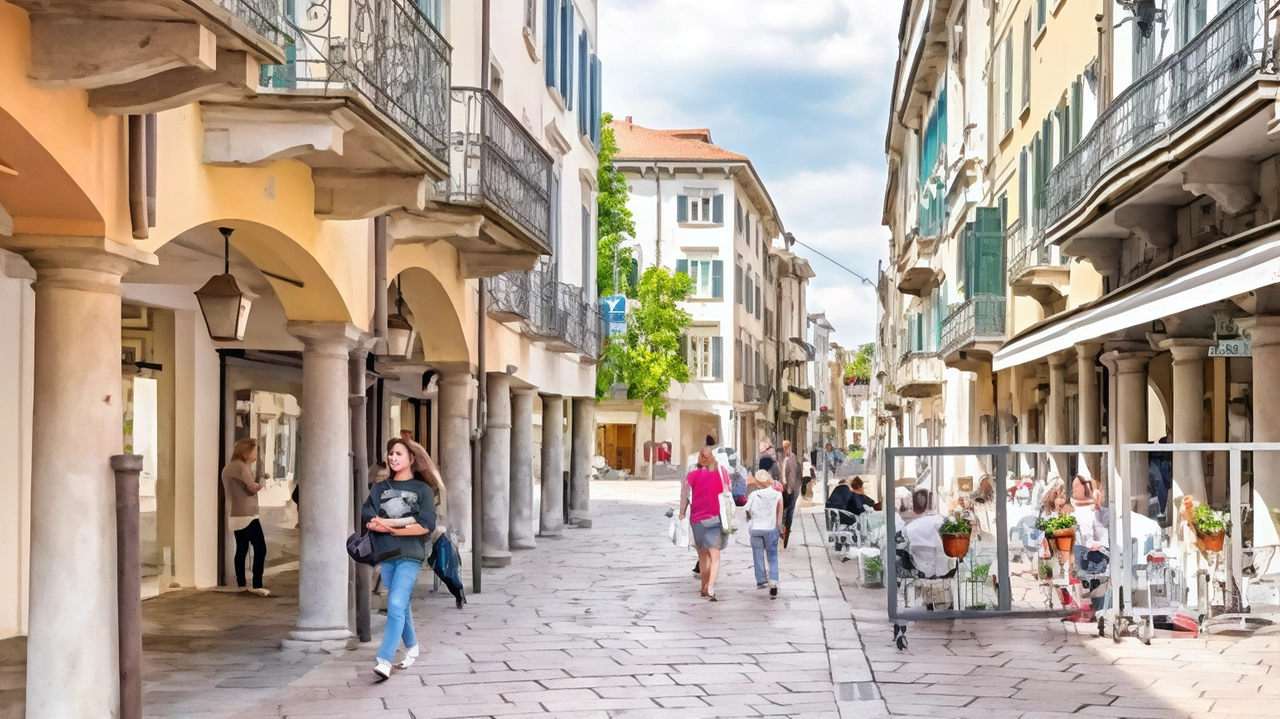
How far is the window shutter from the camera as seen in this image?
6109 cm

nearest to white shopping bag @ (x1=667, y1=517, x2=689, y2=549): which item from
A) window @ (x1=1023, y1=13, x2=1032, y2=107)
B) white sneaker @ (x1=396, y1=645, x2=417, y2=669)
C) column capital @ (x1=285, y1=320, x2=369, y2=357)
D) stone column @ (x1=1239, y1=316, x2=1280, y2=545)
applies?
column capital @ (x1=285, y1=320, x2=369, y2=357)

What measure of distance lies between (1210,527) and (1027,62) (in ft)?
46.2

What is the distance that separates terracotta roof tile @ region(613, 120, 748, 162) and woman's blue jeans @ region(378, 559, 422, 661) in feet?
161

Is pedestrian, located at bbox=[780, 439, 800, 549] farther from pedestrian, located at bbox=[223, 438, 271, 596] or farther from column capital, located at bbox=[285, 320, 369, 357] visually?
column capital, located at bbox=[285, 320, 369, 357]

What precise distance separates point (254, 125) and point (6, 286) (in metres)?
4.12

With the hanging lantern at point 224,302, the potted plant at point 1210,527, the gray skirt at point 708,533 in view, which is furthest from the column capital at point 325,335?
the potted plant at point 1210,527

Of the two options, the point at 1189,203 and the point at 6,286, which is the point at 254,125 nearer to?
the point at 6,286

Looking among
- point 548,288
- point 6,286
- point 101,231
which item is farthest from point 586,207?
point 101,231

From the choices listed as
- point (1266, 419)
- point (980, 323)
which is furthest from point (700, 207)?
point (1266, 419)

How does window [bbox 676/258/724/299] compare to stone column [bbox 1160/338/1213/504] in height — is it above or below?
above

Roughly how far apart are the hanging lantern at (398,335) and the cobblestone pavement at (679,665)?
2.42 meters

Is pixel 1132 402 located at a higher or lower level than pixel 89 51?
lower

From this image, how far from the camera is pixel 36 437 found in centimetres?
755

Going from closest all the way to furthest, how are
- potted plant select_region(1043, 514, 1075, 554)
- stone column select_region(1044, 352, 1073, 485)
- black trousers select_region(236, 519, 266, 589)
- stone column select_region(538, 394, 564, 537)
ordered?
potted plant select_region(1043, 514, 1075, 554) < black trousers select_region(236, 519, 266, 589) < stone column select_region(1044, 352, 1073, 485) < stone column select_region(538, 394, 564, 537)
